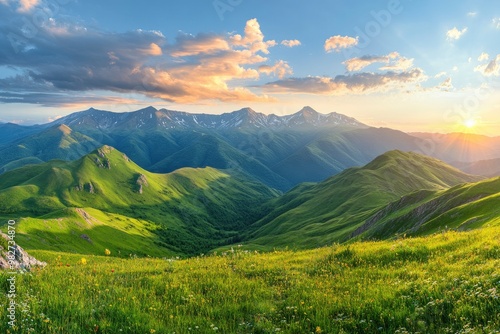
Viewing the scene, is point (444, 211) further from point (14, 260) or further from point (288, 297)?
point (14, 260)

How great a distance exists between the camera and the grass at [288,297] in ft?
28.9

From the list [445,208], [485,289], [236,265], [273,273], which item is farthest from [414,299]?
[445,208]

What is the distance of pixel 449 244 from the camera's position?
1544 cm

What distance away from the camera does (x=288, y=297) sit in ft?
36.3

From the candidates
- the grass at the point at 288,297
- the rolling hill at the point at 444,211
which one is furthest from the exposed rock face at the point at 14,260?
the rolling hill at the point at 444,211

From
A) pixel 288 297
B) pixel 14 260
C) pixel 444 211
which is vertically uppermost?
pixel 288 297

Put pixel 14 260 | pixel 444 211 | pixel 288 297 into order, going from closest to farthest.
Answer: pixel 288 297 → pixel 14 260 → pixel 444 211

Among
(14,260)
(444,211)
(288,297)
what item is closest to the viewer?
(288,297)

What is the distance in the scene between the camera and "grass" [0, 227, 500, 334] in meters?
8.81

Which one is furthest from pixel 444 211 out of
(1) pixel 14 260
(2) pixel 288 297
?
(1) pixel 14 260

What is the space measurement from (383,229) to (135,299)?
83007 millimetres

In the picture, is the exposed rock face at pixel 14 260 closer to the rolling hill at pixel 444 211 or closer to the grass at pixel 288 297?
the grass at pixel 288 297

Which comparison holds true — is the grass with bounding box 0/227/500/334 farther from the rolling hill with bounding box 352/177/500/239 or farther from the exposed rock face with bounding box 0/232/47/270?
the rolling hill with bounding box 352/177/500/239

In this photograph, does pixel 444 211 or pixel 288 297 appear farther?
pixel 444 211
